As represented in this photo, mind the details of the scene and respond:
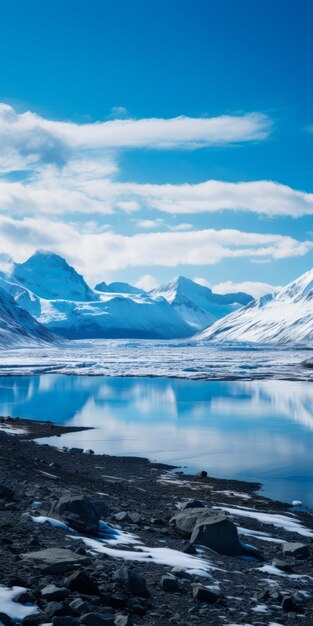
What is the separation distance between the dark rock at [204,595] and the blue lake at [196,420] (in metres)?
15.8

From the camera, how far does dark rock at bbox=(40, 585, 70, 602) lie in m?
9.59

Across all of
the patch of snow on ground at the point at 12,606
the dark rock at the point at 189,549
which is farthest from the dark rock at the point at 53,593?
the dark rock at the point at 189,549

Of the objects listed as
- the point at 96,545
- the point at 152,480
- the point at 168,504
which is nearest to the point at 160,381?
the point at 152,480

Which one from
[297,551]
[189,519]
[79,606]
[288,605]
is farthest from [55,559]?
[297,551]

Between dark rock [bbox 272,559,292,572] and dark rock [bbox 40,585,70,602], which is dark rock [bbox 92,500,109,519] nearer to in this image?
dark rock [bbox 272,559,292,572]

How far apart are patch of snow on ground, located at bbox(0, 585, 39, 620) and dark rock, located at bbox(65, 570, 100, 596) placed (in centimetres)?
89

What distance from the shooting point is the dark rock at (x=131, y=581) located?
1082 cm

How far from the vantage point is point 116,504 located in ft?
66.1

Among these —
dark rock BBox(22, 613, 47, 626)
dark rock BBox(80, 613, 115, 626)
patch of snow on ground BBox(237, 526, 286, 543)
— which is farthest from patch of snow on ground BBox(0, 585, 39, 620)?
patch of snow on ground BBox(237, 526, 286, 543)

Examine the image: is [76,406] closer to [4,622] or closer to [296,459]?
[296,459]

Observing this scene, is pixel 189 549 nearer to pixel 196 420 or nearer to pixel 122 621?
pixel 122 621

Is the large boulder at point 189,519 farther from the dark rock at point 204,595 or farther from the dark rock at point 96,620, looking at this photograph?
the dark rock at point 96,620

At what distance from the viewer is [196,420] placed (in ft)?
176

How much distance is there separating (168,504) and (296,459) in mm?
15179
